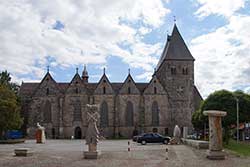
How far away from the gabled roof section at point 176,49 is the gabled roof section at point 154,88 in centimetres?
539

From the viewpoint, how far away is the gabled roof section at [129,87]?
75062 mm

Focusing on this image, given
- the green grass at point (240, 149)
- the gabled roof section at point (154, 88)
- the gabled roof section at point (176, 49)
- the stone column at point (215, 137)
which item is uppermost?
the gabled roof section at point (176, 49)

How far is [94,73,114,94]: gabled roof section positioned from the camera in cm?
7510

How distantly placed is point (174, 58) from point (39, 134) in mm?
36192

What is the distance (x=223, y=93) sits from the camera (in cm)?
4459

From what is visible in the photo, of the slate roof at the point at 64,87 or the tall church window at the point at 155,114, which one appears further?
the slate roof at the point at 64,87

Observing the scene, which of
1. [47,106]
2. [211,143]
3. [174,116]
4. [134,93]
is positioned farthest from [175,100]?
[211,143]

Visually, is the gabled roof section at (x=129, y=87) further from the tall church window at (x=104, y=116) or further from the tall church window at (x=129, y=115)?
the tall church window at (x=104, y=116)

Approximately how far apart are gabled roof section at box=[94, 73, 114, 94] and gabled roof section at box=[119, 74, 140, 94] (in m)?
2.25

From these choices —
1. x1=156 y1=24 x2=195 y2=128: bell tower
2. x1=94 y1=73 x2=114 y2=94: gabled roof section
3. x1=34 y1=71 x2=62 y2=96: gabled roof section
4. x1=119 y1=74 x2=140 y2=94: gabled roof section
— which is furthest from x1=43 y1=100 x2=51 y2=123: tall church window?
x1=156 y1=24 x2=195 y2=128: bell tower

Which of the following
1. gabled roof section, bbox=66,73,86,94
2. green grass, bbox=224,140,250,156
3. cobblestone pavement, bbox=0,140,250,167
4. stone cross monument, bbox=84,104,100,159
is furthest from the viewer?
gabled roof section, bbox=66,73,86,94

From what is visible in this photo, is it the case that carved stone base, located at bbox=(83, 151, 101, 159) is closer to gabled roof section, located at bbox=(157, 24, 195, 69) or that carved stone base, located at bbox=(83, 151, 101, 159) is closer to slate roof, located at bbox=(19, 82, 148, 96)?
slate roof, located at bbox=(19, 82, 148, 96)

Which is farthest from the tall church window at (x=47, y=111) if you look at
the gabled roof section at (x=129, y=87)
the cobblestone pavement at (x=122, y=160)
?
the cobblestone pavement at (x=122, y=160)

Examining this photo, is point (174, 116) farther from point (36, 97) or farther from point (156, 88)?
point (36, 97)
